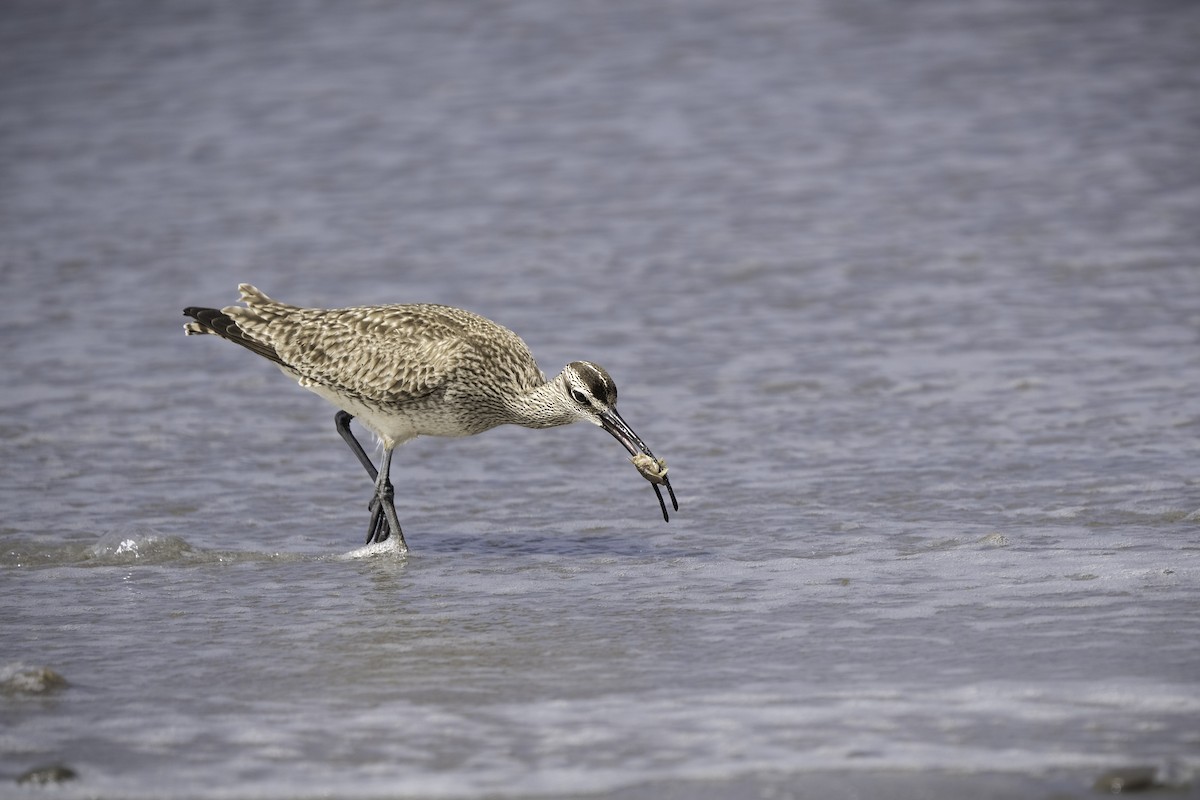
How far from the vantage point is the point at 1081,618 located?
6344mm

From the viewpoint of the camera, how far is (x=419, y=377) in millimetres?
8312

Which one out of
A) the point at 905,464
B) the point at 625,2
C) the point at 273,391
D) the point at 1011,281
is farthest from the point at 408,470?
the point at 625,2

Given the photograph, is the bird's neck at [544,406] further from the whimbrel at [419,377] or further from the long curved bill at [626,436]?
the long curved bill at [626,436]

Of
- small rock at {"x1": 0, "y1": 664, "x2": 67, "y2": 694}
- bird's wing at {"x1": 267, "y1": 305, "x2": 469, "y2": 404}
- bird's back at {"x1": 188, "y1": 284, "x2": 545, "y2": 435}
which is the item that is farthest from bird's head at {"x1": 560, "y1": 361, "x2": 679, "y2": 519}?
small rock at {"x1": 0, "y1": 664, "x2": 67, "y2": 694}

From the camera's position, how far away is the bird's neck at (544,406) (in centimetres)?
831

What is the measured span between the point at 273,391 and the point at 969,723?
667cm

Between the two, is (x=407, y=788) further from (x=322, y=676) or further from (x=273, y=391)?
(x=273, y=391)

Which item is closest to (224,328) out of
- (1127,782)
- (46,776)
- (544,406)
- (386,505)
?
(386,505)

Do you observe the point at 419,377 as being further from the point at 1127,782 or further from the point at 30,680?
the point at 1127,782

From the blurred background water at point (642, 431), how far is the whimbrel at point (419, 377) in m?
0.48

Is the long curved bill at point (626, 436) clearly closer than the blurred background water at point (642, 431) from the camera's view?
No

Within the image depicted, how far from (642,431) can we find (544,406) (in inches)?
63.2

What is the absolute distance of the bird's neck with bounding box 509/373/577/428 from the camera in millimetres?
8312

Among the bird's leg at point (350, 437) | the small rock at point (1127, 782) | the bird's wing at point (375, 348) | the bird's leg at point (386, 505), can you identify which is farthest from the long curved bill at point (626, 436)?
the small rock at point (1127, 782)
